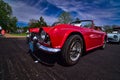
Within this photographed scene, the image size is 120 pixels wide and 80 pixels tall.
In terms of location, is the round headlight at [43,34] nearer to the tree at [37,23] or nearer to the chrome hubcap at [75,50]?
the chrome hubcap at [75,50]

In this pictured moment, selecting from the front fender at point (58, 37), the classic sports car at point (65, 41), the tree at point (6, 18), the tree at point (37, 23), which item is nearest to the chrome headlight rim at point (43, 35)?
the classic sports car at point (65, 41)

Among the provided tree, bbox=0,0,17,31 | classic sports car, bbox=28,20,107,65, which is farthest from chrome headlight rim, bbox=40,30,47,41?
tree, bbox=0,0,17,31

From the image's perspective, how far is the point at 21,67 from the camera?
367 cm

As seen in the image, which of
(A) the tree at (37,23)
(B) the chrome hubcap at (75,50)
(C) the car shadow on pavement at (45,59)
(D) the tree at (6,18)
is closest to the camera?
(B) the chrome hubcap at (75,50)

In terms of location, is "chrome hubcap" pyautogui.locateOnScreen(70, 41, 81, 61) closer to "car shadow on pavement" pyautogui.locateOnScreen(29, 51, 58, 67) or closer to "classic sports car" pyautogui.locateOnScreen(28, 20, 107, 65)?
"classic sports car" pyautogui.locateOnScreen(28, 20, 107, 65)

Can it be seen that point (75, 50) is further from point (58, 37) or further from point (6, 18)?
point (6, 18)

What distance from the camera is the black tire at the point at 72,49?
11.8 ft

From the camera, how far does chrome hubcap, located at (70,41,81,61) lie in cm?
392

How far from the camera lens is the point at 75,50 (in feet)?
13.3

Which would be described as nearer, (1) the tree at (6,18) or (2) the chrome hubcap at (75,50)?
(2) the chrome hubcap at (75,50)

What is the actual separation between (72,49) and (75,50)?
0.54 feet

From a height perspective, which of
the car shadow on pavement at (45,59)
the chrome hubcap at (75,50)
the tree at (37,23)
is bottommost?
the car shadow on pavement at (45,59)

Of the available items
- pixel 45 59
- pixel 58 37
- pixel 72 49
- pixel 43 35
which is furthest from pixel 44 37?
pixel 45 59

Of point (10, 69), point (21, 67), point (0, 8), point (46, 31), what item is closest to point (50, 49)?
point (46, 31)
